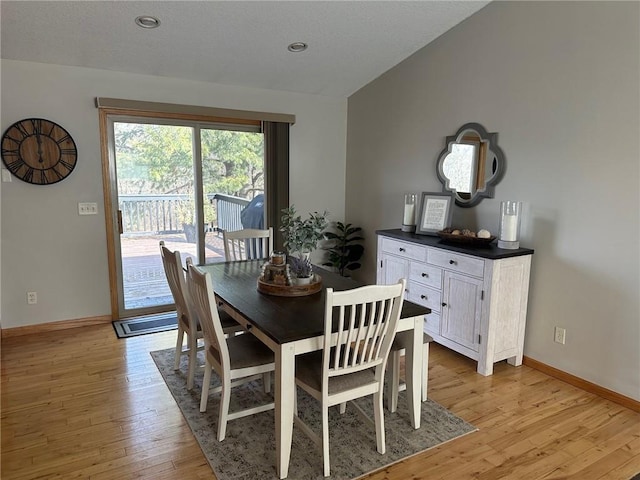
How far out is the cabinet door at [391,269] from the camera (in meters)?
3.82

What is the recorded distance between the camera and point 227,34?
346 centimetres

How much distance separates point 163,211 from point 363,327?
3.00m

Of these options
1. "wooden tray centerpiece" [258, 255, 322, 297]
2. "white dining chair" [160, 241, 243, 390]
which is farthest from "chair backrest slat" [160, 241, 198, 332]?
"wooden tray centerpiece" [258, 255, 322, 297]

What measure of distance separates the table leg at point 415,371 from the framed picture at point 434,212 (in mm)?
1614

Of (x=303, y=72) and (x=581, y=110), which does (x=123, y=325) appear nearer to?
(x=303, y=72)

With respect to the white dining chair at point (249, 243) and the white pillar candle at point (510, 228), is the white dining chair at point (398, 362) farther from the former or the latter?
the white dining chair at point (249, 243)

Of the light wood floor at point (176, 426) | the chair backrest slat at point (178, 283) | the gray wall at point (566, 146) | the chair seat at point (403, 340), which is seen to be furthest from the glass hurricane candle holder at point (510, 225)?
the chair backrest slat at point (178, 283)

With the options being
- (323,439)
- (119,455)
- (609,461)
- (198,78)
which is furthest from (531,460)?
(198,78)

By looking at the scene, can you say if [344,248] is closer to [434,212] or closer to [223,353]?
[434,212]

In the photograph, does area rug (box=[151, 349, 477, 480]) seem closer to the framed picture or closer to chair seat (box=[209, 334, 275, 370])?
chair seat (box=[209, 334, 275, 370])

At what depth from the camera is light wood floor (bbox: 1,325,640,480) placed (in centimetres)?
217

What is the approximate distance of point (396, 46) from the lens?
158 inches

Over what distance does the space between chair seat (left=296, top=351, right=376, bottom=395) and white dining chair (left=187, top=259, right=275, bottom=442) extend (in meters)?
0.20

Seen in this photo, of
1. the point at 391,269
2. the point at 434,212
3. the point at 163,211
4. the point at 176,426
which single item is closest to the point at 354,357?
the point at 176,426
